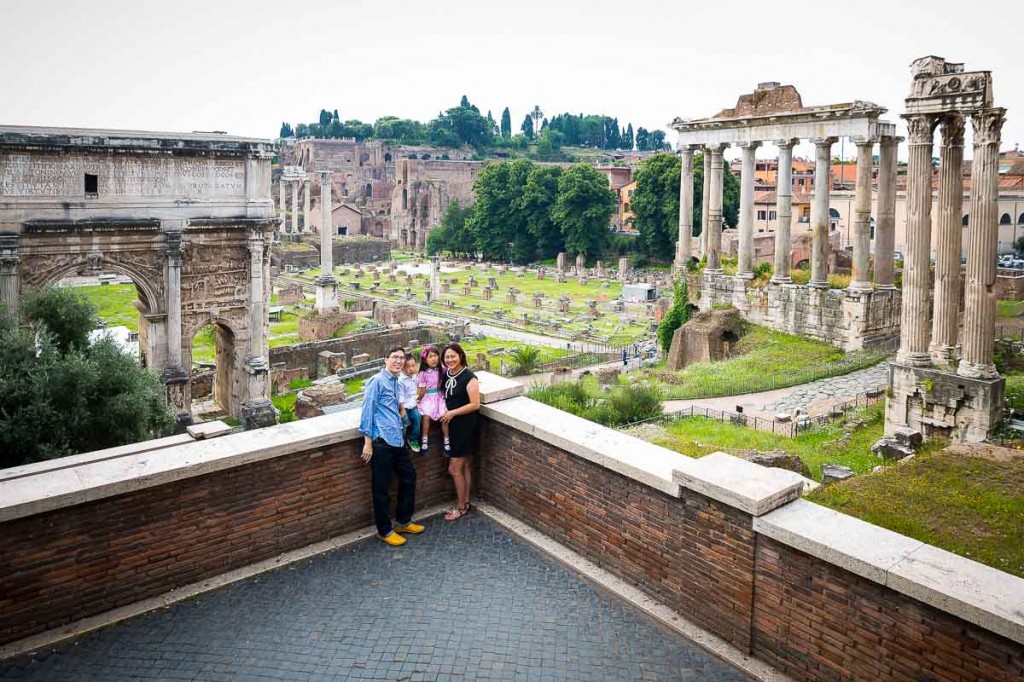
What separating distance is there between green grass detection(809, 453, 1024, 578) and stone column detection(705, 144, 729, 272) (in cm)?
1739

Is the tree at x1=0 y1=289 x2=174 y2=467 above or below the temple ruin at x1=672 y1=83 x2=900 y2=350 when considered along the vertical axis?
below

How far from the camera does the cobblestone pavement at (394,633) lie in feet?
15.2

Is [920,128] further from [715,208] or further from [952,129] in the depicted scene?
[715,208]

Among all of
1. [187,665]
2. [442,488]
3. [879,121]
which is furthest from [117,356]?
[879,121]

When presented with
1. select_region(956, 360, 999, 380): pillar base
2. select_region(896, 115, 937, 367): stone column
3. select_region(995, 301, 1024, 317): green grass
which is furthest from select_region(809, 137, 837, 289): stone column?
select_region(956, 360, 999, 380): pillar base

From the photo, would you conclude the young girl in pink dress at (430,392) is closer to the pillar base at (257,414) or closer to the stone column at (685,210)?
the pillar base at (257,414)

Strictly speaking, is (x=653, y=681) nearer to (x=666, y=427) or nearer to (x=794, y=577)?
(x=794, y=577)

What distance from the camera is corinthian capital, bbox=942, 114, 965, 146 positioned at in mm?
12617

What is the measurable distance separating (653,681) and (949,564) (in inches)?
64.6

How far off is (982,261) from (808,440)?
391cm

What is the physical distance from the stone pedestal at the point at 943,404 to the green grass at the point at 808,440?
0.75 m

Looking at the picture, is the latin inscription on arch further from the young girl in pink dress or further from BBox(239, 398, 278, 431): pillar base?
the young girl in pink dress

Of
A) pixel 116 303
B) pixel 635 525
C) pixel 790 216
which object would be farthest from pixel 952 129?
pixel 116 303

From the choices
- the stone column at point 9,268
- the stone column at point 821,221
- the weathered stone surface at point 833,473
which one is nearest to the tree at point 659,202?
the stone column at point 821,221
